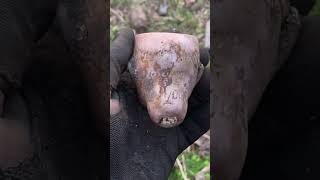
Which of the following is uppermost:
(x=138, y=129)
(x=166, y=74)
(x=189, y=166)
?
(x=166, y=74)

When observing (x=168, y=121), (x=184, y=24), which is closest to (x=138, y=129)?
(x=168, y=121)

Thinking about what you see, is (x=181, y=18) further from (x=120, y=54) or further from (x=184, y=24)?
(x=120, y=54)

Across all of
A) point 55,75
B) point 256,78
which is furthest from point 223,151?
point 55,75

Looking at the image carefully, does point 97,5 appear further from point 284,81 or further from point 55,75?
point 284,81

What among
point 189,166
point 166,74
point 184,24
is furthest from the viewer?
point 189,166

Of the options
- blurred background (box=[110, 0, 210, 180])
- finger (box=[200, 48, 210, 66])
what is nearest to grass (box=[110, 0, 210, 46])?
blurred background (box=[110, 0, 210, 180])

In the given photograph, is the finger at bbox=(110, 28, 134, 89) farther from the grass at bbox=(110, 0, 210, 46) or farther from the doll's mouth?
the grass at bbox=(110, 0, 210, 46)
